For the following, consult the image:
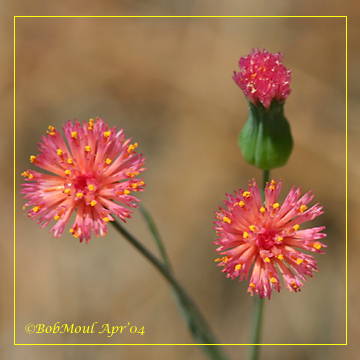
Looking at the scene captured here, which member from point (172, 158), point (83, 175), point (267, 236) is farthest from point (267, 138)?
point (172, 158)

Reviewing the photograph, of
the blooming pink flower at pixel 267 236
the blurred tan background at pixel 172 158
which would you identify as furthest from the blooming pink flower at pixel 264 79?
the blurred tan background at pixel 172 158

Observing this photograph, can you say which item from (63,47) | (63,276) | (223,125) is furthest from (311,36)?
(63,276)

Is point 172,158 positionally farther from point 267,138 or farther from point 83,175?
point 83,175

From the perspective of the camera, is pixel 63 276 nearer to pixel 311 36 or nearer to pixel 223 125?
pixel 223 125

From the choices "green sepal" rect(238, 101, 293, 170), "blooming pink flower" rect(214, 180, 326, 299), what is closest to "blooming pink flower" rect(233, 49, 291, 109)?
"green sepal" rect(238, 101, 293, 170)

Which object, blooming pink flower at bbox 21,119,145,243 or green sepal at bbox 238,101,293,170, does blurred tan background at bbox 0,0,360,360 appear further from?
blooming pink flower at bbox 21,119,145,243

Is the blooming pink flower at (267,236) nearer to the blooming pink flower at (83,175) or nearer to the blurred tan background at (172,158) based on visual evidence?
the blooming pink flower at (83,175)
